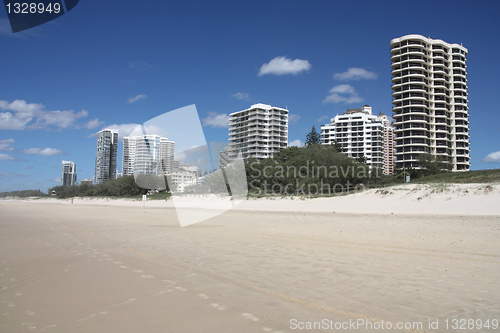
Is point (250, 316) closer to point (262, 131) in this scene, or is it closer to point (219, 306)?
point (219, 306)

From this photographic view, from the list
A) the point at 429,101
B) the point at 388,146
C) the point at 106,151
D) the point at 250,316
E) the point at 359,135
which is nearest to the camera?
the point at 250,316

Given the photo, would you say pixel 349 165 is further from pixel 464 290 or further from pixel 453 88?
pixel 453 88

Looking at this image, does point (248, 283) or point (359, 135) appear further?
point (359, 135)

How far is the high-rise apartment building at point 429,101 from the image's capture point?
94062 millimetres

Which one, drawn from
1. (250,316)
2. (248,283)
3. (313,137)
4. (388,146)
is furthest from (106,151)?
(250,316)

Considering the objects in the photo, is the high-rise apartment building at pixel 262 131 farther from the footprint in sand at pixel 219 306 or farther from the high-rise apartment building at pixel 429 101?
the footprint in sand at pixel 219 306

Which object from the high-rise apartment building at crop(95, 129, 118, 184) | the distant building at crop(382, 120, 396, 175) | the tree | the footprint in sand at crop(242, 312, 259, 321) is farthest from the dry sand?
the distant building at crop(382, 120, 396, 175)

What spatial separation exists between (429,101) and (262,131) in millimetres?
65867

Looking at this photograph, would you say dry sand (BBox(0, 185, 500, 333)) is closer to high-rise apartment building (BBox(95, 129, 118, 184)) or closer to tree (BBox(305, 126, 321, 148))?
tree (BBox(305, 126, 321, 148))

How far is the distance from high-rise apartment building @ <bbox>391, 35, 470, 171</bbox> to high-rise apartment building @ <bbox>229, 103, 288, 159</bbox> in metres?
54.1

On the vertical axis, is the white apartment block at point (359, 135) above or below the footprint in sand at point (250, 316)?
above

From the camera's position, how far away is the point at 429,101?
9862 cm

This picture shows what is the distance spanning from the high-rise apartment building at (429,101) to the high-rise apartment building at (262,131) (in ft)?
178

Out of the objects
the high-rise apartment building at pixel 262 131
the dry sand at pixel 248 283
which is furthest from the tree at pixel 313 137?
the dry sand at pixel 248 283
